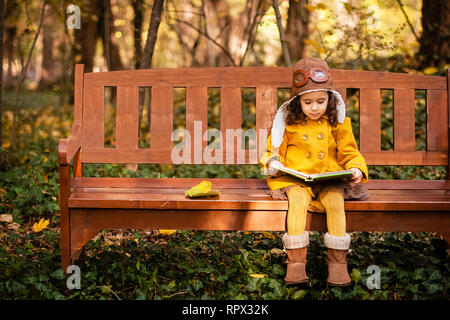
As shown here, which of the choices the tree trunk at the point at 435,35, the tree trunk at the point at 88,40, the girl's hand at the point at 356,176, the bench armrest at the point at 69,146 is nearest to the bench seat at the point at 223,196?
A: the girl's hand at the point at 356,176

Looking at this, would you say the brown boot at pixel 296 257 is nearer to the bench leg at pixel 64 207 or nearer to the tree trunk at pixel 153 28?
the bench leg at pixel 64 207

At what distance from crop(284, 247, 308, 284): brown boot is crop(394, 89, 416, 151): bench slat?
4.01 ft

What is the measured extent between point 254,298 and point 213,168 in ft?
9.15

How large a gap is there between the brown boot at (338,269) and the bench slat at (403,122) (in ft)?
3.62

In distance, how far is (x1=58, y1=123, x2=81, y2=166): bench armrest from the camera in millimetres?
2820

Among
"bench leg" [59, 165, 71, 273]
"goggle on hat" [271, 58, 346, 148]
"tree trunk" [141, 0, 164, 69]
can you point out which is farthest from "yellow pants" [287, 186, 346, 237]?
"tree trunk" [141, 0, 164, 69]

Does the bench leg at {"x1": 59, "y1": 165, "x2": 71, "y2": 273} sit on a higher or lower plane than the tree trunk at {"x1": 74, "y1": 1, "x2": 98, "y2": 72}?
lower

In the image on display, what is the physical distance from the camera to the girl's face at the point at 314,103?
298 cm

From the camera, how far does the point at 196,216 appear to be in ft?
9.43

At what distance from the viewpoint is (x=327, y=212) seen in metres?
2.81

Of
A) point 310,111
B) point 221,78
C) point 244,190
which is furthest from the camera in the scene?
point 221,78

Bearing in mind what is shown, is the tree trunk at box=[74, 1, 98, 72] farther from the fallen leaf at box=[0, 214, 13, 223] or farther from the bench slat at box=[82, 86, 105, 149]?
the bench slat at box=[82, 86, 105, 149]

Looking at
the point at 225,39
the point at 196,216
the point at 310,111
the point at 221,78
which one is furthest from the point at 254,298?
the point at 225,39
